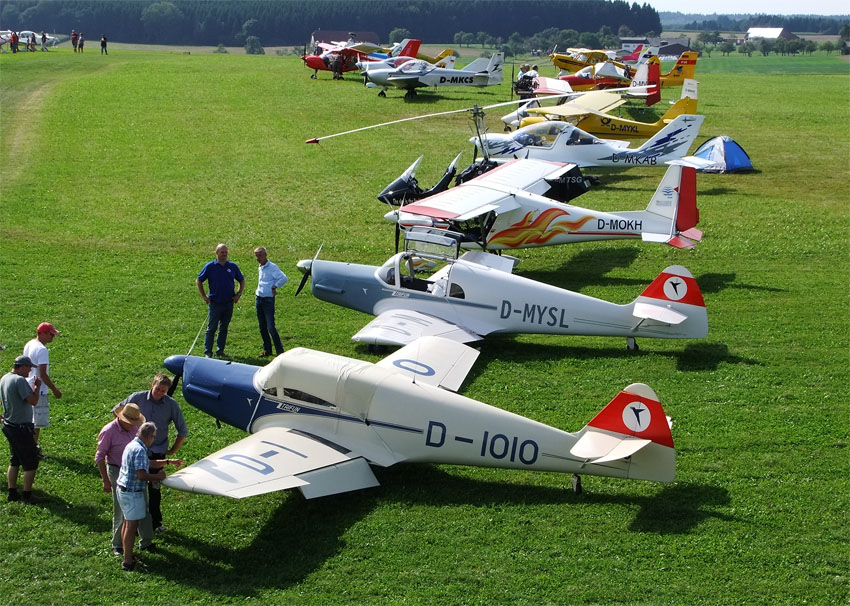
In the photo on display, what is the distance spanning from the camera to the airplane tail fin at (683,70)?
1650 inches

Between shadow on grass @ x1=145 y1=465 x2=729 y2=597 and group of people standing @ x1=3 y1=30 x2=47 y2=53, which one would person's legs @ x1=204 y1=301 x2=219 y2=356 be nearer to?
shadow on grass @ x1=145 y1=465 x2=729 y2=597

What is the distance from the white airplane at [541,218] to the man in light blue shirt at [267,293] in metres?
3.11

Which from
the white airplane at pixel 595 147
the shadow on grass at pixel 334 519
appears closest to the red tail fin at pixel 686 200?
the white airplane at pixel 595 147

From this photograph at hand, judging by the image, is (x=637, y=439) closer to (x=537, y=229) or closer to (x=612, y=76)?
(x=537, y=229)

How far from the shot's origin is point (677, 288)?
480 inches

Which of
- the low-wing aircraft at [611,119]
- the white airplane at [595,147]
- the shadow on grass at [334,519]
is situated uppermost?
the low-wing aircraft at [611,119]

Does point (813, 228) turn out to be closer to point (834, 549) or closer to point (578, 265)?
point (578, 265)

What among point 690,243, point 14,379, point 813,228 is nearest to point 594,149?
point 813,228

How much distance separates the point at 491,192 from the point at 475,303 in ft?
13.6

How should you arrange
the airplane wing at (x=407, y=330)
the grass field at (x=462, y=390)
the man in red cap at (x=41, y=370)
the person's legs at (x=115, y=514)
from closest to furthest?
the grass field at (x=462, y=390) → the person's legs at (x=115, y=514) → the man in red cap at (x=41, y=370) → the airplane wing at (x=407, y=330)

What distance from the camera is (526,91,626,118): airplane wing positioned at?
28.5 m

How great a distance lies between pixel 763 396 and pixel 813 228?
35.6 ft

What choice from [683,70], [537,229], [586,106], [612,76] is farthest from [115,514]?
[683,70]

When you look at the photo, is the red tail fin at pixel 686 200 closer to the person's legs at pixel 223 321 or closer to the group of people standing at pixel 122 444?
the person's legs at pixel 223 321
